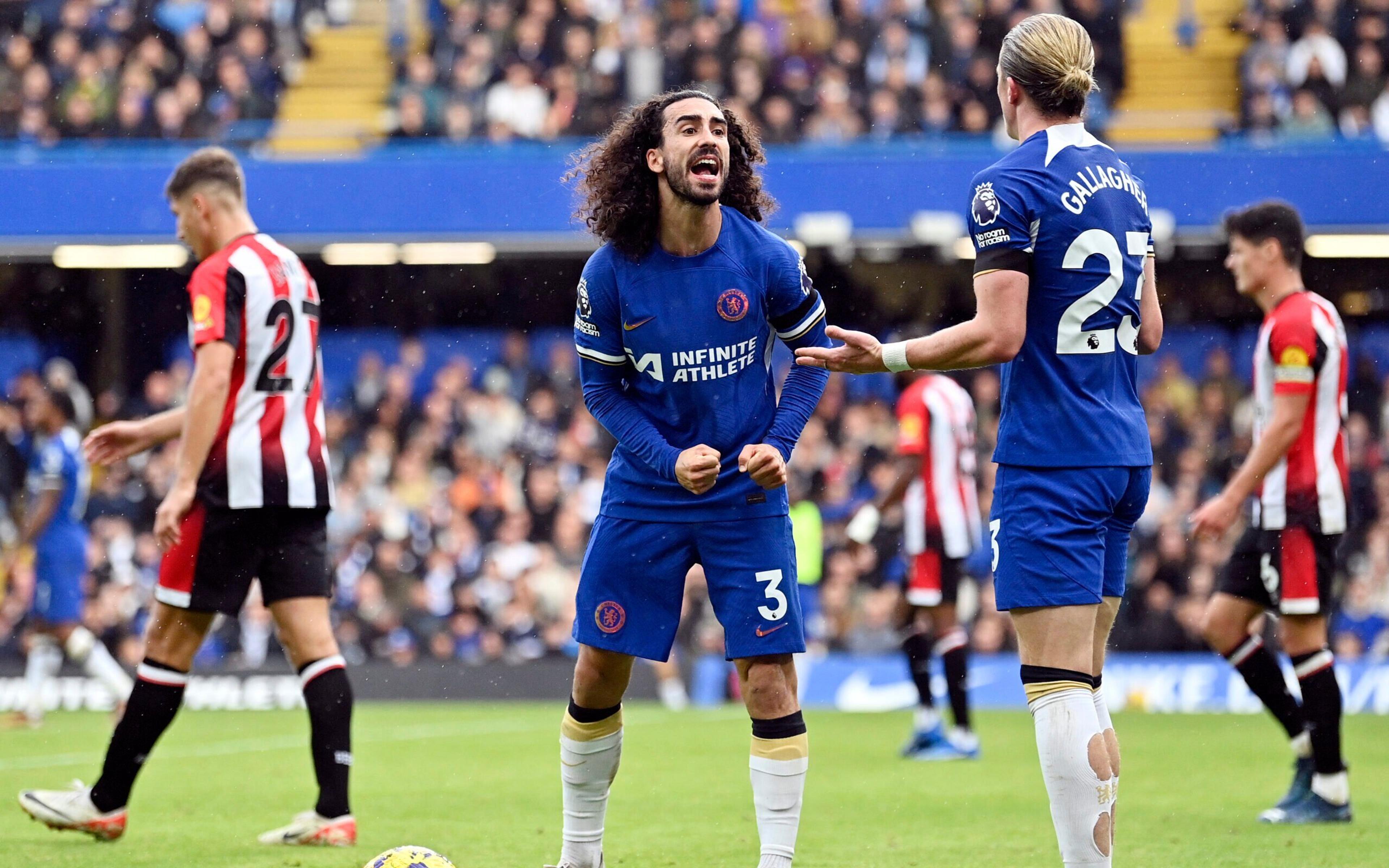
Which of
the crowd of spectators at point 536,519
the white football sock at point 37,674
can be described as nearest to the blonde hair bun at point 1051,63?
the white football sock at point 37,674

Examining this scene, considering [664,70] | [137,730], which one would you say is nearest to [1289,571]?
[137,730]

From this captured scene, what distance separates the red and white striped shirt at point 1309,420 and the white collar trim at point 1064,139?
9.14 feet

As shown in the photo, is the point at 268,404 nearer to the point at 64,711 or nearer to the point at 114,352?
the point at 64,711

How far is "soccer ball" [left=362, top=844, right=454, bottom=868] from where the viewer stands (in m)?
4.92

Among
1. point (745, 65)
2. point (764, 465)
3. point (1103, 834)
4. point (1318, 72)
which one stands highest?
point (745, 65)

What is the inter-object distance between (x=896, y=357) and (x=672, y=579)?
40.0 inches

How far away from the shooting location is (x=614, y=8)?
65.1 ft

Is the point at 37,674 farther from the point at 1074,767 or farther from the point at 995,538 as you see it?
the point at 1074,767

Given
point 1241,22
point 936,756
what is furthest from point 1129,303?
point 1241,22

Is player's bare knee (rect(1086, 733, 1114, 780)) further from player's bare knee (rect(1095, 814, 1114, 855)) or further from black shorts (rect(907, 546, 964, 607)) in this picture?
black shorts (rect(907, 546, 964, 607))

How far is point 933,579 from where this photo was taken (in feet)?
33.4

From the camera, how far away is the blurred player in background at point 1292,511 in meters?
7.10

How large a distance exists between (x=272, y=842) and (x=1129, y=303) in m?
3.67

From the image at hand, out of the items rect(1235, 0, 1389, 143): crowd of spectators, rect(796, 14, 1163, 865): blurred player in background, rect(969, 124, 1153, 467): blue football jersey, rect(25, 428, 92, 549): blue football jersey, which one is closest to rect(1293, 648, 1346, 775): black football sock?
rect(796, 14, 1163, 865): blurred player in background
